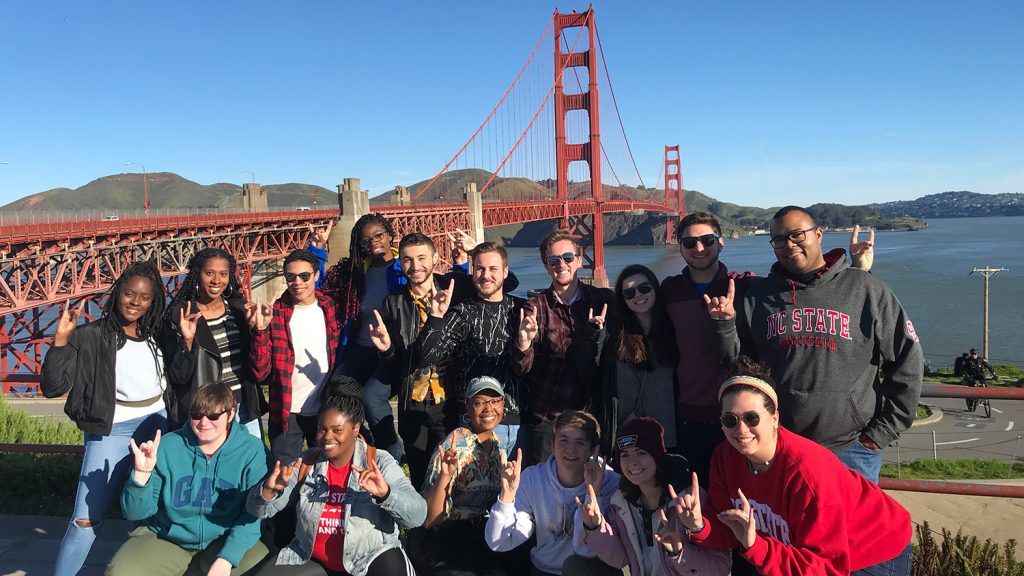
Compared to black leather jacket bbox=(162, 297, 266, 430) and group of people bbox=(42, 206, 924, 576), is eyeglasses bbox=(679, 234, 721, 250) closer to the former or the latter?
group of people bbox=(42, 206, 924, 576)

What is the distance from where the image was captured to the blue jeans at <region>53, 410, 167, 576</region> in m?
2.85

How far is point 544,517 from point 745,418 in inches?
34.4

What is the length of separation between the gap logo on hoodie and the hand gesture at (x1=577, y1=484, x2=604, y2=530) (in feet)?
2.87

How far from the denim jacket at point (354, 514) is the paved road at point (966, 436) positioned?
11.2m

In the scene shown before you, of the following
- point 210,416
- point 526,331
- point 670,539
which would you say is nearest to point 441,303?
point 526,331

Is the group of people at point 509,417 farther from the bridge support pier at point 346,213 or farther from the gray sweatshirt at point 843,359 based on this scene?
the bridge support pier at point 346,213

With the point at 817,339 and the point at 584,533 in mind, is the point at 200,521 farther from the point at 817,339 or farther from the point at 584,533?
the point at 817,339

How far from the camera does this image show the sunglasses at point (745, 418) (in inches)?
83.8

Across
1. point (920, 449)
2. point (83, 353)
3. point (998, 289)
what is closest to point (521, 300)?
point (83, 353)

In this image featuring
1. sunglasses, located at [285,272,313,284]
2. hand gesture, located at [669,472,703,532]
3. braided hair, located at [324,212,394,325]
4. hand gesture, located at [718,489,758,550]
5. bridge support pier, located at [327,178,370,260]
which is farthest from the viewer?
bridge support pier, located at [327,178,370,260]

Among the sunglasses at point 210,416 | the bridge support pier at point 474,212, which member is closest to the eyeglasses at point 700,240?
the sunglasses at point 210,416

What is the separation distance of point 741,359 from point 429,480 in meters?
1.31

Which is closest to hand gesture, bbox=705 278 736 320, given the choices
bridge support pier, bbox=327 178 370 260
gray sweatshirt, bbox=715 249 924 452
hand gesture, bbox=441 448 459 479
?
gray sweatshirt, bbox=715 249 924 452

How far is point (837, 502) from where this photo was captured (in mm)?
2062
